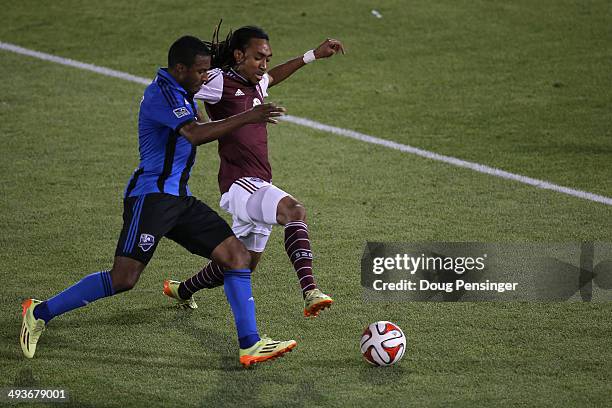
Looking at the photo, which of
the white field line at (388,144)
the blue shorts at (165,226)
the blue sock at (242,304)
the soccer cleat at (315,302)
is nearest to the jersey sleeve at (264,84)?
the blue shorts at (165,226)

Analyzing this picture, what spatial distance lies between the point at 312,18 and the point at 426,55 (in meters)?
2.02

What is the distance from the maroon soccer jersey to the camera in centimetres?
741

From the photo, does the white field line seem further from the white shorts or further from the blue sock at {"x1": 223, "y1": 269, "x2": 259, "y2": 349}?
the blue sock at {"x1": 223, "y1": 269, "x2": 259, "y2": 349}

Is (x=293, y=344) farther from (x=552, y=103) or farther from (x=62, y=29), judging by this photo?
(x=62, y=29)

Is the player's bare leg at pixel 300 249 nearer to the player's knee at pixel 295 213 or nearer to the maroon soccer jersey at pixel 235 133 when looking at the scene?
the player's knee at pixel 295 213

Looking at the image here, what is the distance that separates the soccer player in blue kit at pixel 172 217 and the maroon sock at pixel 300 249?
14.0 inches

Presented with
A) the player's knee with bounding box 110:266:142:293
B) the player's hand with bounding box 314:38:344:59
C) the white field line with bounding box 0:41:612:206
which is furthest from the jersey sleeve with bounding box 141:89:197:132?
the white field line with bounding box 0:41:612:206

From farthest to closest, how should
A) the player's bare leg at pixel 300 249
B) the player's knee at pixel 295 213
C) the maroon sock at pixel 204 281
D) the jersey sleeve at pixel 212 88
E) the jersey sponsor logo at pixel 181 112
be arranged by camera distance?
the maroon sock at pixel 204 281 → the jersey sleeve at pixel 212 88 → the player's knee at pixel 295 213 → the player's bare leg at pixel 300 249 → the jersey sponsor logo at pixel 181 112

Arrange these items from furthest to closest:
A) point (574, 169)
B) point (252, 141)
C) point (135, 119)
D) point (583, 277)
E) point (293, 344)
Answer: point (135, 119) → point (574, 169) → point (583, 277) → point (252, 141) → point (293, 344)

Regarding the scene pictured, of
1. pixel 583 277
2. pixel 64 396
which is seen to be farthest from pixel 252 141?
pixel 583 277

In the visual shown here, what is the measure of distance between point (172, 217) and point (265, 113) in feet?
3.09

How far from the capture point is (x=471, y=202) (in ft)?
31.8

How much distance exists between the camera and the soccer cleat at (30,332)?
680 cm

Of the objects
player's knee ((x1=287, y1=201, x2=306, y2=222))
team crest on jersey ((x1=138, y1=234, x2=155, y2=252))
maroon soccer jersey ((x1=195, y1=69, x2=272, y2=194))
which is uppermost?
maroon soccer jersey ((x1=195, y1=69, x2=272, y2=194))
